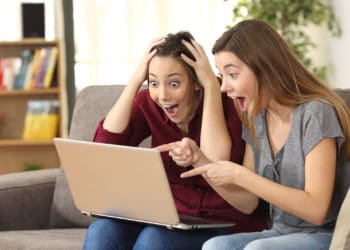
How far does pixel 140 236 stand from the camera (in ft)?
7.16

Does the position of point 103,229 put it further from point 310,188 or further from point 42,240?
point 310,188

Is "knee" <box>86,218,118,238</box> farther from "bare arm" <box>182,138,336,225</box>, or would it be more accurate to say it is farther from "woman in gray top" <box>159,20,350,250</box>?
"bare arm" <box>182,138,336,225</box>

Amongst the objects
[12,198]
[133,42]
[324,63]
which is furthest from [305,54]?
[12,198]

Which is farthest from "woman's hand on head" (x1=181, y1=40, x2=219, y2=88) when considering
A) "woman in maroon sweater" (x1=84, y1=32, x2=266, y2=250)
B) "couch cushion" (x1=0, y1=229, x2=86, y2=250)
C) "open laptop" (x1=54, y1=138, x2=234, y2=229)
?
"couch cushion" (x1=0, y1=229, x2=86, y2=250)

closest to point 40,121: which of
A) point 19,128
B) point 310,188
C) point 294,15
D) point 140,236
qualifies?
point 19,128

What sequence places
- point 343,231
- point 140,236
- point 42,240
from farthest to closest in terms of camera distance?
point 42,240 → point 140,236 → point 343,231

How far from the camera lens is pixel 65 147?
2207 mm

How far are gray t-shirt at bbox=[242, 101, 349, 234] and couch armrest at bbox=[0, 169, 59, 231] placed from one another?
0.95 metres

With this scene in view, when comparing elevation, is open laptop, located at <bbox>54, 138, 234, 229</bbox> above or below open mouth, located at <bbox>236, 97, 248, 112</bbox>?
below

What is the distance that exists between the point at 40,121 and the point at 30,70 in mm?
304

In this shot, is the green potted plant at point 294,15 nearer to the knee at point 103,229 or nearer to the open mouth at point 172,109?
the open mouth at point 172,109

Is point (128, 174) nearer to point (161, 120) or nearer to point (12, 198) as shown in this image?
point (161, 120)

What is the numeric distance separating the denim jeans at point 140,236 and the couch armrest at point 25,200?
603mm

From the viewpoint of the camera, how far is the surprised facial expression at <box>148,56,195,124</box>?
2.28 metres
